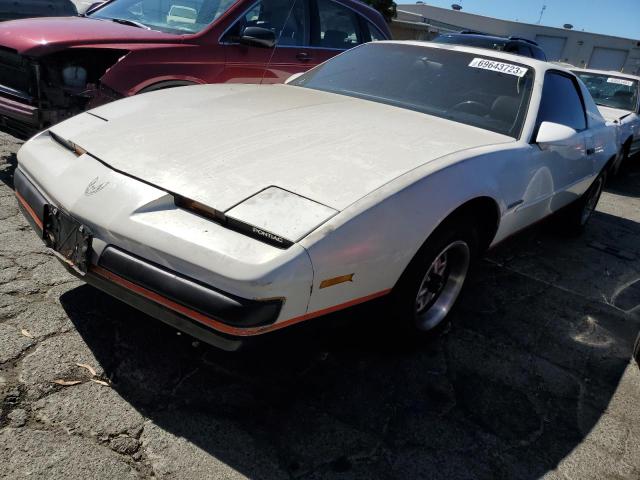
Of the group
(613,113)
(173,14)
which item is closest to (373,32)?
(173,14)

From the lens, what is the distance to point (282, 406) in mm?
2031

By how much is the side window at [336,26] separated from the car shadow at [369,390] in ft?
10.7

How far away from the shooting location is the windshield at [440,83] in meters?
2.96

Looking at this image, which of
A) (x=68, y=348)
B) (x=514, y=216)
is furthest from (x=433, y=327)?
(x=68, y=348)

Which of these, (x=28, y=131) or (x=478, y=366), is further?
(x=28, y=131)

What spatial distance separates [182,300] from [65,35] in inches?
106

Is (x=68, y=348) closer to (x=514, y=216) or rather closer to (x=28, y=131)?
(x=28, y=131)

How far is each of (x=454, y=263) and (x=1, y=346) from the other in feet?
6.70

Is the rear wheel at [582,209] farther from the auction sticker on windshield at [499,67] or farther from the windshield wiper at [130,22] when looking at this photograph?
the windshield wiper at [130,22]

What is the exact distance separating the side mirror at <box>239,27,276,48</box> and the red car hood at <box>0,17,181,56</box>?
0.53m

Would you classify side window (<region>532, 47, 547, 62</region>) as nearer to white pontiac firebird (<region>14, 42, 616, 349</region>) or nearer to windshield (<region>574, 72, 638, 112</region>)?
windshield (<region>574, 72, 638, 112</region>)

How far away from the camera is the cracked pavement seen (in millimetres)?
1769

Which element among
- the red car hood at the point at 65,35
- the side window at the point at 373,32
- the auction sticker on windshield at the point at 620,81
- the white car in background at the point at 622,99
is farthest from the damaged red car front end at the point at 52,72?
the auction sticker on windshield at the point at 620,81

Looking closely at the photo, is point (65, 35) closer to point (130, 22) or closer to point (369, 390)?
point (130, 22)
